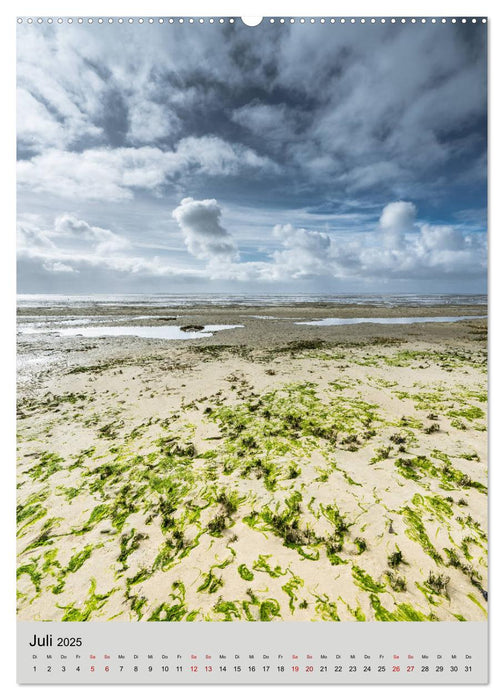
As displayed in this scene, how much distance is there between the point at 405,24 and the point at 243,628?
23.9ft

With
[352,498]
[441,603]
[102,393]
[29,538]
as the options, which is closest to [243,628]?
[441,603]

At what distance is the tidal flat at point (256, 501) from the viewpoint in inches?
120

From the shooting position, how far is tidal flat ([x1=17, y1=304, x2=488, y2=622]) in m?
3.06

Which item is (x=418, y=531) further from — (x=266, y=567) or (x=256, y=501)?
(x=256, y=501)

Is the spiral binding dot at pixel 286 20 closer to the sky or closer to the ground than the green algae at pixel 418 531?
closer to the sky

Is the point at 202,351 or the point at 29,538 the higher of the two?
the point at 202,351

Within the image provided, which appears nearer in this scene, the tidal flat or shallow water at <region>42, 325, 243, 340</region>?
the tidal flat

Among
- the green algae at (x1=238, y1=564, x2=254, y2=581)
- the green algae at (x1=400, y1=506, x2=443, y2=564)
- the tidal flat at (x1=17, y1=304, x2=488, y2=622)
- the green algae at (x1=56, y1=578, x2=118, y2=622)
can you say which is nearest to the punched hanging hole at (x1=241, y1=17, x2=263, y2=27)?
the tidal flat at (x1=17, y1=304, x2=488, y2=622)

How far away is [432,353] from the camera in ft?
50.2

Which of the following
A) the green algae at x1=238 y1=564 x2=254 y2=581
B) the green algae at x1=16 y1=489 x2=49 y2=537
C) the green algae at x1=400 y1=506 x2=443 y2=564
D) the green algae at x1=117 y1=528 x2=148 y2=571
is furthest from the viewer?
the green algae at x1=16 y1=489 x2=49 y2=537

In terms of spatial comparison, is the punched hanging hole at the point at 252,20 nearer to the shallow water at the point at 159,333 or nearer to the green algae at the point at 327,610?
the green algae at the point at 327,610


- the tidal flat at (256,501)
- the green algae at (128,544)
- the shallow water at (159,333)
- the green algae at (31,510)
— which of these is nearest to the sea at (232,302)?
the shallow water at (159,333)

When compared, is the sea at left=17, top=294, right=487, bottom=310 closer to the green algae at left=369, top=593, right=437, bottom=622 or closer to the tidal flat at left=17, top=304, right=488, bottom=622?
the tidal flat at left=17, top=304, right=488, bottom=622

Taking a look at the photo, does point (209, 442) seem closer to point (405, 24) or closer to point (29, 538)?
point (29, 538)
